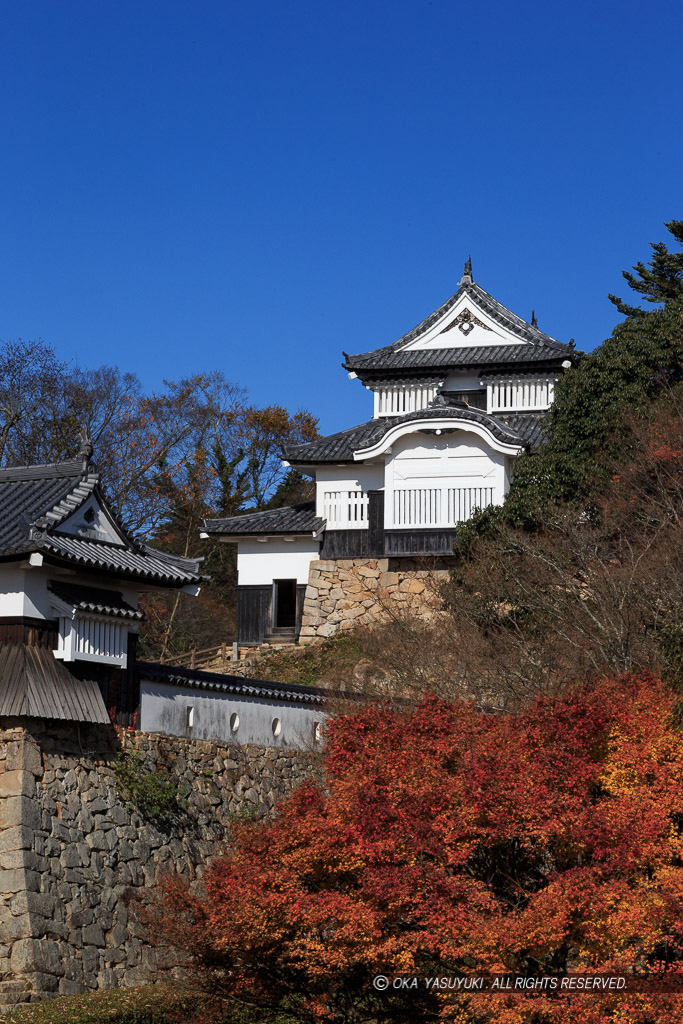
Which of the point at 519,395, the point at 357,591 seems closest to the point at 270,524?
the point at 357,591

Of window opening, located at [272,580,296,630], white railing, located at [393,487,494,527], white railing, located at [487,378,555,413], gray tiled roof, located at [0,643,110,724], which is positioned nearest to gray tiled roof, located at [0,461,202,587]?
gray tiled roof, located at [0,643,110,724]

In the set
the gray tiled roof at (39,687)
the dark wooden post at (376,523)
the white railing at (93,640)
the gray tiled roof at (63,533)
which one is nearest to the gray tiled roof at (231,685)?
the white railing at (93,640)

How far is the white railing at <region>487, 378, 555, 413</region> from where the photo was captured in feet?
112

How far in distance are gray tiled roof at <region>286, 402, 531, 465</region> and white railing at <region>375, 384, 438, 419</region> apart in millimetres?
1142

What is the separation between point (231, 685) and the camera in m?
18.4

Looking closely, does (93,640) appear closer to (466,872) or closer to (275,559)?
(466,872)

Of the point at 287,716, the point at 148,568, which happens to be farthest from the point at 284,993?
the point at 287,716

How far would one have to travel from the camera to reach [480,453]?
1195 inches

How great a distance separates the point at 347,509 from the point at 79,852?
17509mm

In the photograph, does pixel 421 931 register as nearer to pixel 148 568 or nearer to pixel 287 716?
pixel 148 568

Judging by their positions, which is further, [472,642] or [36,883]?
[472,642]

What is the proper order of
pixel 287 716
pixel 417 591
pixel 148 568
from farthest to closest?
pixel 417 591, pixel 287 716, pixel 148 568

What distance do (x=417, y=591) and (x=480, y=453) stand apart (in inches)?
146

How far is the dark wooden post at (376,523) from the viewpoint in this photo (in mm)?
31172
